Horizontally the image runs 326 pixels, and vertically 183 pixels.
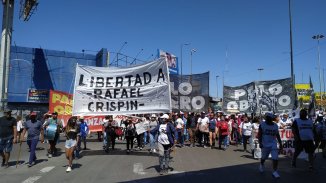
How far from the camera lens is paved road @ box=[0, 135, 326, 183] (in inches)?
374

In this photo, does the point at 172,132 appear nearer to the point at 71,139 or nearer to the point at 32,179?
the point at 71,139

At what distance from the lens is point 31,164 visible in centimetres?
1179

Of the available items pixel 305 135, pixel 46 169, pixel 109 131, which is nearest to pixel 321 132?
pixel 305 135

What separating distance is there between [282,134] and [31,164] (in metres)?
8.99

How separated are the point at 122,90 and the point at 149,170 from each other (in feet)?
14.1

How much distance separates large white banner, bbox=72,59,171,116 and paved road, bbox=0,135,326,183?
189 cm

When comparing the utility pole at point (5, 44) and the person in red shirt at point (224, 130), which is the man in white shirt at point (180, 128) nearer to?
the person in red shirt at point (224, 130)

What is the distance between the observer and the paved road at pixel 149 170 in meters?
9.50


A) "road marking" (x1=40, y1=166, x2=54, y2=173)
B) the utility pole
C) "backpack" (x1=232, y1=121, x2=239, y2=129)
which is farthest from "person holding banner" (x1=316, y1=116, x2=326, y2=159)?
the utility pole

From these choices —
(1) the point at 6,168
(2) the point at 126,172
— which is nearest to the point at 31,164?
(1) the point at 6,168

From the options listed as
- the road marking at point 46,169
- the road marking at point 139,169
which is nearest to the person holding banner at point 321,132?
the road marking at point 139,169

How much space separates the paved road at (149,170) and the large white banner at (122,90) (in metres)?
1.89

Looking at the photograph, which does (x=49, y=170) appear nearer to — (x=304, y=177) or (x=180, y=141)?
A: (x=304, y=177)

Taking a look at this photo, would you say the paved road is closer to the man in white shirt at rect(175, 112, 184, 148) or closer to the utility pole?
the man in white shirt at rect(175, 112, 184, 148)
